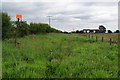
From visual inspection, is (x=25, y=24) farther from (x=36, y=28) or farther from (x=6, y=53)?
(x=6, y=53)

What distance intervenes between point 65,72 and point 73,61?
53.8 inches

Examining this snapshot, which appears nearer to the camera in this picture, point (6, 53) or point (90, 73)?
point (90, 73)

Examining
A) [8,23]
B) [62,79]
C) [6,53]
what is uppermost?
[8,23]

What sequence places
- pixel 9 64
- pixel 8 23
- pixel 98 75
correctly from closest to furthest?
pixel 98 75 → pixel 9 64 → pixel 8 23

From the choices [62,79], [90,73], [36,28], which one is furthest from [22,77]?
[36,28]

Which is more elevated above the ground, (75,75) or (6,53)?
(6,53)

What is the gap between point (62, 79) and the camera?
435 cm

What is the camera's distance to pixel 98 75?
4.68m

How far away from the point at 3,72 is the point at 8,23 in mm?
7318

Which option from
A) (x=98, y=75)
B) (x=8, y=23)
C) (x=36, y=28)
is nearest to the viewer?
(x=98, y=75)

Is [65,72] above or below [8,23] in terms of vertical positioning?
below

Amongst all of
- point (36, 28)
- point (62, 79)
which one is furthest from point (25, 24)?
point (62, 79)

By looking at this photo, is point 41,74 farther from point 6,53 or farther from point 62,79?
point 6,53

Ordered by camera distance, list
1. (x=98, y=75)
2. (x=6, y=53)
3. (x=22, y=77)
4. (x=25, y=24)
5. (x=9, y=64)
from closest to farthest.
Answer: (x=22, y=77) → (x=98, y=75) → (x=9, y=64) → (x=6, y=53) → (x=25, y=24)
